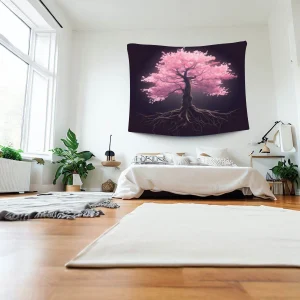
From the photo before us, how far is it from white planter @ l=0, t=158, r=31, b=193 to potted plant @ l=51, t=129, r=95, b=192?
2.18 ft

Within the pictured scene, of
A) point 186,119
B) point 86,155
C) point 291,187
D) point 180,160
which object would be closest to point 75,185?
point 86,155

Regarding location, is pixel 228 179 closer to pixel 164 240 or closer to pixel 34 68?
pixel 164 240

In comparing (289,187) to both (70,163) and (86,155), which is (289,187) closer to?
(86,155)

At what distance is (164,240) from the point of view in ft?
2.83

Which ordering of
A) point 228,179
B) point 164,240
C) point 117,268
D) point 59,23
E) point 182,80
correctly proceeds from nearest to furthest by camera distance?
point 117,268, point 164,240, point 228,179, point 59,23, point 182,80

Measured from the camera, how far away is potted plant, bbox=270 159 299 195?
4441 mm

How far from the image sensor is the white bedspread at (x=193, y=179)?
341cm

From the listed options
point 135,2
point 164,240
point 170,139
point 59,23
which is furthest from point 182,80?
point 164,240

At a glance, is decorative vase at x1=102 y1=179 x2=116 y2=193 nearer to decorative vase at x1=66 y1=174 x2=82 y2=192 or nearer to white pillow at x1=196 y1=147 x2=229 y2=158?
decorative vase at x1=66 y1=174 x2=82 y2=192

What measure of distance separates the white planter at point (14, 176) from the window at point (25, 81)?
0.45 meters

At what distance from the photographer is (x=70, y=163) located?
4.85 meters

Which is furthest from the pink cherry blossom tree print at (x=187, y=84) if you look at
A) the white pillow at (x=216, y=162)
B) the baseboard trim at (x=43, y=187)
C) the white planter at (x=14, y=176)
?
the white planter at (x=14, y=176)

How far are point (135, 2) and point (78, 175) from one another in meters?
3.36

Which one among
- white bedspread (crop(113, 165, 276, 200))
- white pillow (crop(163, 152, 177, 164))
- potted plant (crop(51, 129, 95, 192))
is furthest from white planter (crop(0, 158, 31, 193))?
white pillow (crop(163, 152, 177, 164))
